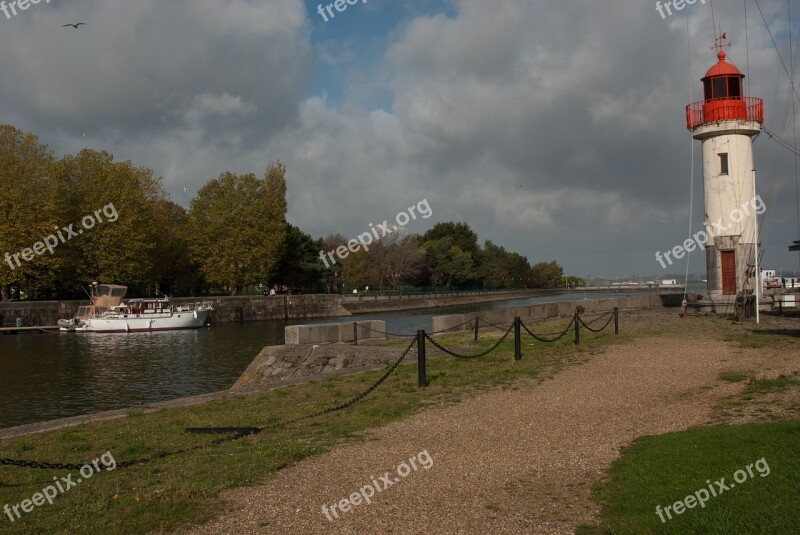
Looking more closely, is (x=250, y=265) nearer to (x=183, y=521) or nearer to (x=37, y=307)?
(x=37, y=307)

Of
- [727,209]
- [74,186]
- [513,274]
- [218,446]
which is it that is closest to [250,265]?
[74,186]

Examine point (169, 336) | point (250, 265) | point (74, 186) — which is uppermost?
point (74, 186)

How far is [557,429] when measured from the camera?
30.8 feet

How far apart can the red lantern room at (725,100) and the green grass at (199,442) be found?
781 inches

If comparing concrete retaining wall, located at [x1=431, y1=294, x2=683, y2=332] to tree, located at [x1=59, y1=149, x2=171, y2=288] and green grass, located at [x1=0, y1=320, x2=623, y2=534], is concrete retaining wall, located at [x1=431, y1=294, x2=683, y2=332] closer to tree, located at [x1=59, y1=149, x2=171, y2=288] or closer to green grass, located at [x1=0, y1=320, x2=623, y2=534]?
green grass, located at [x1=0, y1=320, x2=623, y2=534]

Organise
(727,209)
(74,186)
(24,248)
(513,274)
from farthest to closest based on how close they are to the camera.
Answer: (513,274) < (74,186) < (24,248) < (727,209)

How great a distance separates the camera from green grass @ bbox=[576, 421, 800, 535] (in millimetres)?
5172

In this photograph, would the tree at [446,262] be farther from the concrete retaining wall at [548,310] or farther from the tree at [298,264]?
the concrete retaining wall at [548,310]

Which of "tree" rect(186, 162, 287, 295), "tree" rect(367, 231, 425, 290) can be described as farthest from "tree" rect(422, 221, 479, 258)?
"tree" rect(186, 162, 287, 295)

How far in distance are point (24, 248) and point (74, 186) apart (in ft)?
29.6

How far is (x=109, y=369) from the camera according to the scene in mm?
27938

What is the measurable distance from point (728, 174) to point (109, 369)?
28.6 meters

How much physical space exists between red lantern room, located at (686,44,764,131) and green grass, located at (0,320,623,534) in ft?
65.1

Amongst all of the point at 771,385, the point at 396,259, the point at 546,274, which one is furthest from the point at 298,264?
the point at 546,274
